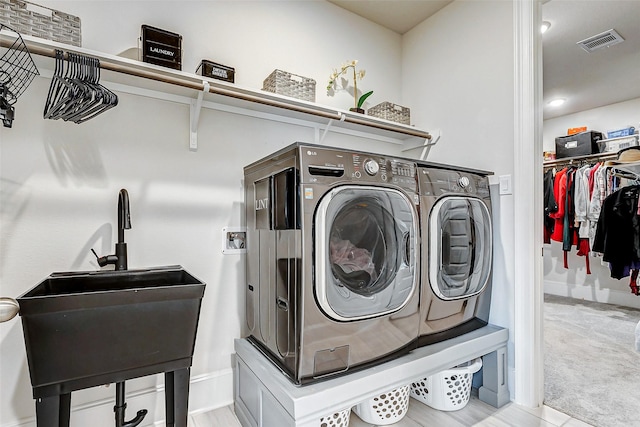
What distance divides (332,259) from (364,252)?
0.64 feet

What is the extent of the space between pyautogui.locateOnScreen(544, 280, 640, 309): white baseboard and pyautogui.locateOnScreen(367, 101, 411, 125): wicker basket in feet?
12.9

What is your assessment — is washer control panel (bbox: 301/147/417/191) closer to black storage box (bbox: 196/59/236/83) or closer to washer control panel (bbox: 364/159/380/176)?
washer control panel (bbox: 364/159/380/176)

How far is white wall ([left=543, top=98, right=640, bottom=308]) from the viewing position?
4.22 metres

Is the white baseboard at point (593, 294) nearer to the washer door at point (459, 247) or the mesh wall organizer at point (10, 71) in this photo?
the washer door at point (459, 247)

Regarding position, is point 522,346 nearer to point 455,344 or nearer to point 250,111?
point 455,344

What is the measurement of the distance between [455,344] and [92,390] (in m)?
1.81

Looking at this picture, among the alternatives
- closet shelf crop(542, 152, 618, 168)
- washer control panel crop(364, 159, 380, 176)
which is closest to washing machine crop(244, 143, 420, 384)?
washer control panel crop(364, 159, 380, 176)

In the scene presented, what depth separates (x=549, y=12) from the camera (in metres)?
2.52

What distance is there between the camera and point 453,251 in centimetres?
188

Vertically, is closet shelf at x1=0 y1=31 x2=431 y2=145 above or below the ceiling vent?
below

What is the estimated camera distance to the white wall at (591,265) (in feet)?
13.9

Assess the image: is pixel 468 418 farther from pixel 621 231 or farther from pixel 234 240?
pixel 621 231

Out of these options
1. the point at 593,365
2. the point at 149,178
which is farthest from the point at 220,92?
the point at 593,365

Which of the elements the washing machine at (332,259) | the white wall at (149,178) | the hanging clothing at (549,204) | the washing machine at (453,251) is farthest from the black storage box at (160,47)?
the hanging clothing at (549,204)
